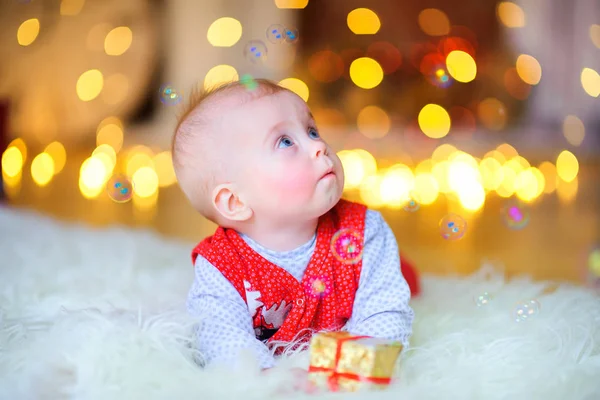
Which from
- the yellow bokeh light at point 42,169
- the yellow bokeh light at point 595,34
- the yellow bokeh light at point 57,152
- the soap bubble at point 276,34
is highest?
the yellow bokeh light at point 595,34

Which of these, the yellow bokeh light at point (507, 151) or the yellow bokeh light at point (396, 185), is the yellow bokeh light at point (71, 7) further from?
the yellow bokeh light at point (507, 151)

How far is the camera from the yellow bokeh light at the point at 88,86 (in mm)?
3674

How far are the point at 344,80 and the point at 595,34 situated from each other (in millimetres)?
1292

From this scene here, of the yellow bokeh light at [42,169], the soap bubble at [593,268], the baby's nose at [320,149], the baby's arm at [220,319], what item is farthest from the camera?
the yellow bokeh light at [42,169]

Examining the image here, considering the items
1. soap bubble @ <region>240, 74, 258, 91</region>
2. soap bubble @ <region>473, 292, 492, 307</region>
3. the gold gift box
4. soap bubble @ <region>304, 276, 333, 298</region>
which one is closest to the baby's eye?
soap bubble @ <region>240, 74, 258, 91</region>

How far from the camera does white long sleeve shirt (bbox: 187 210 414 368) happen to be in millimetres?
948

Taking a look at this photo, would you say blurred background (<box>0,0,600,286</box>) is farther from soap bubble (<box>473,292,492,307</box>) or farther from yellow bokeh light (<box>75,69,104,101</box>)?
soap bubble (<box>473,292,492,307</box>)

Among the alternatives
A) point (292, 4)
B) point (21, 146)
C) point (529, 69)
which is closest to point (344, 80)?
point (292, 4)

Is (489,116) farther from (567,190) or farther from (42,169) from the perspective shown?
(42,169)

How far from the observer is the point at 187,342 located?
966mm

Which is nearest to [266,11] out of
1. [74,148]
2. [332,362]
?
[74,148]

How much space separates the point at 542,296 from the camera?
49.7 inches

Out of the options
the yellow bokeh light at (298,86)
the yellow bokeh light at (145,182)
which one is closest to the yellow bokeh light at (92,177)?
the yellow bokeh light at (145,182)

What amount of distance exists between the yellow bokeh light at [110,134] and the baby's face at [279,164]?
2.88m
